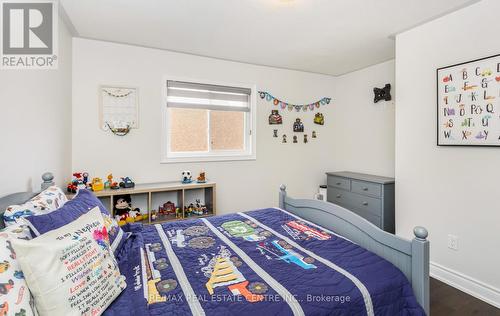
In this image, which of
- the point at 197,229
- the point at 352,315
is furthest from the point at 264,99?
the point at 352,315

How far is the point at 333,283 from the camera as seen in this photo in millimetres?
1182

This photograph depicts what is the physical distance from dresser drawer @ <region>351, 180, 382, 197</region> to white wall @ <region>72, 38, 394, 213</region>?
1.62ft

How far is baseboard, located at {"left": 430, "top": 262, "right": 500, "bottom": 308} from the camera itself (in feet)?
6.68

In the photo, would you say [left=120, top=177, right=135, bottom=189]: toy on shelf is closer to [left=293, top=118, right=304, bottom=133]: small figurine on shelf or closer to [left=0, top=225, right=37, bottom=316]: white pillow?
[left=0, top=225, right=37, bottom=316]: white pillow

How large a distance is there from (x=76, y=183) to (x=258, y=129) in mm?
2302

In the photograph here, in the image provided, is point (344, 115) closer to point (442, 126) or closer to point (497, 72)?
point (442, 126)

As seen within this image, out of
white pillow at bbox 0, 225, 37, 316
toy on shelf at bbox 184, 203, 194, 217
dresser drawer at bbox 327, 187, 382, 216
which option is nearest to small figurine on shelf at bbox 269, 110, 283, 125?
dresser drawer at bbox 327, 187, 382, 216

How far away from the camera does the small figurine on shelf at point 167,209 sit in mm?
3037

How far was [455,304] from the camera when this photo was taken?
204 centimetres

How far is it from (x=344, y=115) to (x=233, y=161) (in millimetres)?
2049

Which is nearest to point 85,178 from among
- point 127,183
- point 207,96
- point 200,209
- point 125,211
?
point 127,183

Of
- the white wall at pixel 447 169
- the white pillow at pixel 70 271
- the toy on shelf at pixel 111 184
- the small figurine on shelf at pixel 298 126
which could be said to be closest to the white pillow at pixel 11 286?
the white pillow at pixel 70 271

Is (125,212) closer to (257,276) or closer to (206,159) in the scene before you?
(206,159)

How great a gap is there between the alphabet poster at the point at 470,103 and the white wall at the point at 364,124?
3.63ft
